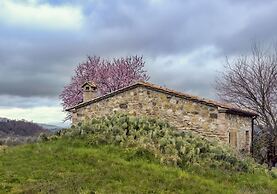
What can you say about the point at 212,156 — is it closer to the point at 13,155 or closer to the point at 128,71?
the point at 13,155

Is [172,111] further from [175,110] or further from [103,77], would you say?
[103,77]

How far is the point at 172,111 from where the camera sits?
21.8 meters

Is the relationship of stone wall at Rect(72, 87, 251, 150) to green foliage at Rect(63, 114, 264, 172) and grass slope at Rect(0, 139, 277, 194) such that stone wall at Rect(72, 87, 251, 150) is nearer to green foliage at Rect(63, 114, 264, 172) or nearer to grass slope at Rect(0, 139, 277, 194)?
green foliage at Rect(63, 114, 264, 172)

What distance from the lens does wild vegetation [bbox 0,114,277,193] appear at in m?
12.2

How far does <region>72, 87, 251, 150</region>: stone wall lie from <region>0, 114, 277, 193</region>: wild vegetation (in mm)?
2034

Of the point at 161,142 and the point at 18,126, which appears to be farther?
the point at 18,126

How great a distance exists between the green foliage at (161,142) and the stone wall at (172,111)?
1.96m

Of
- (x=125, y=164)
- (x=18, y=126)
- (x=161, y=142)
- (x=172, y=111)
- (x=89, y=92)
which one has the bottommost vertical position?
(x=125, y=164)

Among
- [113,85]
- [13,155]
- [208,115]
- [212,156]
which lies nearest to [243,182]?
[212,156]

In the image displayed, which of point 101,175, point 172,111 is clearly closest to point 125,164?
point 101,175

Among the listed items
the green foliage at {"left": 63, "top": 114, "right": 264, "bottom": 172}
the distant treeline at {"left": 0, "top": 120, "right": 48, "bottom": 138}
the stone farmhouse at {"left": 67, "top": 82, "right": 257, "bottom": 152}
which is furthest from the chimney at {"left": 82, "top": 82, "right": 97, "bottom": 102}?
the distant treeline at {"left": 0, "top": 120, "right": 48, "bottom": 138}

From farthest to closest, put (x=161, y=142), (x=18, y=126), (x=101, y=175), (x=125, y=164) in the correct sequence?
1. (x=18, y=126)
2. (x=161, y=142)
3. (x=125, y=164)
4. (x=101, y=175)

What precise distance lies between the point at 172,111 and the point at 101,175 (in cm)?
951

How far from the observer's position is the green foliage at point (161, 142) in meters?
15.7
